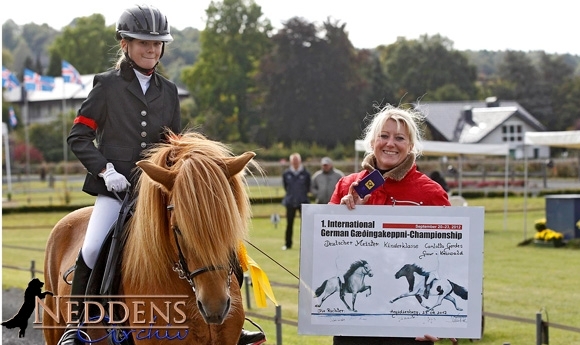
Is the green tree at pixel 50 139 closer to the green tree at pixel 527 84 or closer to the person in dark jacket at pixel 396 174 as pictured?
the green tree at pixel 527 84

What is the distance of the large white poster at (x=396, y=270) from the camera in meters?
5.53

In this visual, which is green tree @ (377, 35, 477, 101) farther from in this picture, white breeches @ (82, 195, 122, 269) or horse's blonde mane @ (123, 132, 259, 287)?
horse's blonde mane @ (123, 132, 259, 287)

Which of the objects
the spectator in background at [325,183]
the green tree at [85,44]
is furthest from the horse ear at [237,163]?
the green tree at [85,44]

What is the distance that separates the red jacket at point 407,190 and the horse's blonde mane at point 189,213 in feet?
2.69

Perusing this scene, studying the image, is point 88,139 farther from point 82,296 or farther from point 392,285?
point 392,285

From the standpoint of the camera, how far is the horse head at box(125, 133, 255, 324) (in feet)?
16.3

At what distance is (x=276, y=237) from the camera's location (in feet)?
94.8

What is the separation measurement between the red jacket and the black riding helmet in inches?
63.6

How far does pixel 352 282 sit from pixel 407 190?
633 millimetres

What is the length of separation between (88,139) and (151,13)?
2.93 ft

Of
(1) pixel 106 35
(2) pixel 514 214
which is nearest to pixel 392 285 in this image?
(2) pixel 514 214

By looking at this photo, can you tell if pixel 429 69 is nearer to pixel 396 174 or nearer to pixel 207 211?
pixel 396 174

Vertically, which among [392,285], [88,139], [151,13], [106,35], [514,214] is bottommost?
[514,214]

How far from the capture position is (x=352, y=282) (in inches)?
219
